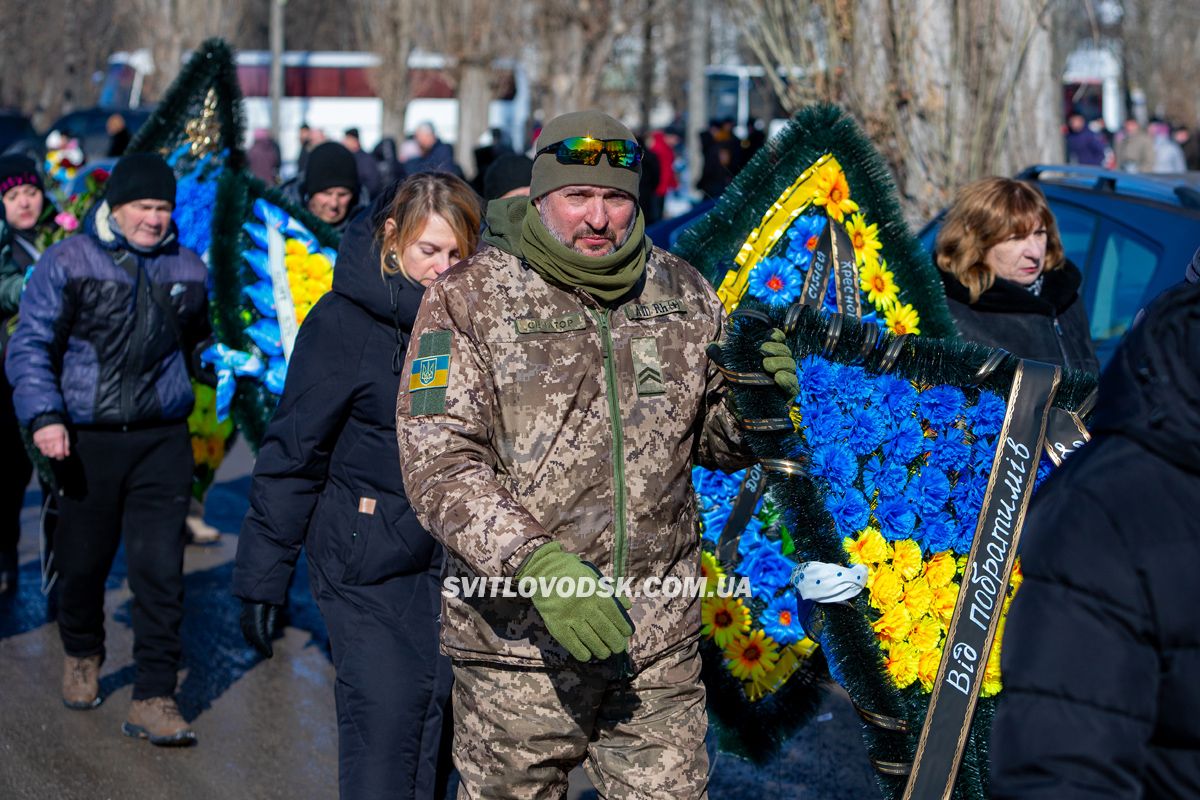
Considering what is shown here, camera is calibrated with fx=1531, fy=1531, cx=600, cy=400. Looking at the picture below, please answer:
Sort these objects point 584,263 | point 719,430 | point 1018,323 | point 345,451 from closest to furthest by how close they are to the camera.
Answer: point 584,263, point 719,430, point 345,451, point 1018,323

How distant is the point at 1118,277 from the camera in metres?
6.02

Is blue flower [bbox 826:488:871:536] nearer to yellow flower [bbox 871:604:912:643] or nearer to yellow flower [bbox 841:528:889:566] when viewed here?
yellow flower [bbox 841:528:889:566]

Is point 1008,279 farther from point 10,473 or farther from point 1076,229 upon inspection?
point 10,473

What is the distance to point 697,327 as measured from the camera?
3158mm

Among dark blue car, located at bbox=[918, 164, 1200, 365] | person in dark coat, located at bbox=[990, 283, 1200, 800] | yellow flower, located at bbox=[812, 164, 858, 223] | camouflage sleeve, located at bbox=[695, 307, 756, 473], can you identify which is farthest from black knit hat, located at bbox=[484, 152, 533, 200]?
person in dark coat, located at bbox=[990, 283, 1200, 800]

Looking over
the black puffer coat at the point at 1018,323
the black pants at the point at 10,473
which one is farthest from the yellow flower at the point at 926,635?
the black pants at the point at 10,473

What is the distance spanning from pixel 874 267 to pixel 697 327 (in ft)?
4.16

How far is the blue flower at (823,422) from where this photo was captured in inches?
130

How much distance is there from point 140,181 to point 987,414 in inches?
117

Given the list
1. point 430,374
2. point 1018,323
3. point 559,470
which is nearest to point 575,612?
point 559,470

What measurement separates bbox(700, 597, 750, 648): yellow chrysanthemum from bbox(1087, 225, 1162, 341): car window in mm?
2415

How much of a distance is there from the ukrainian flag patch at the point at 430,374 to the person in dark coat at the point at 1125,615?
1.32m

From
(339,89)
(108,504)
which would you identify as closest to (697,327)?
(108,504)

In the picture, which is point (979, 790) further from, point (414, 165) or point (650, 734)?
point (414, 165)
